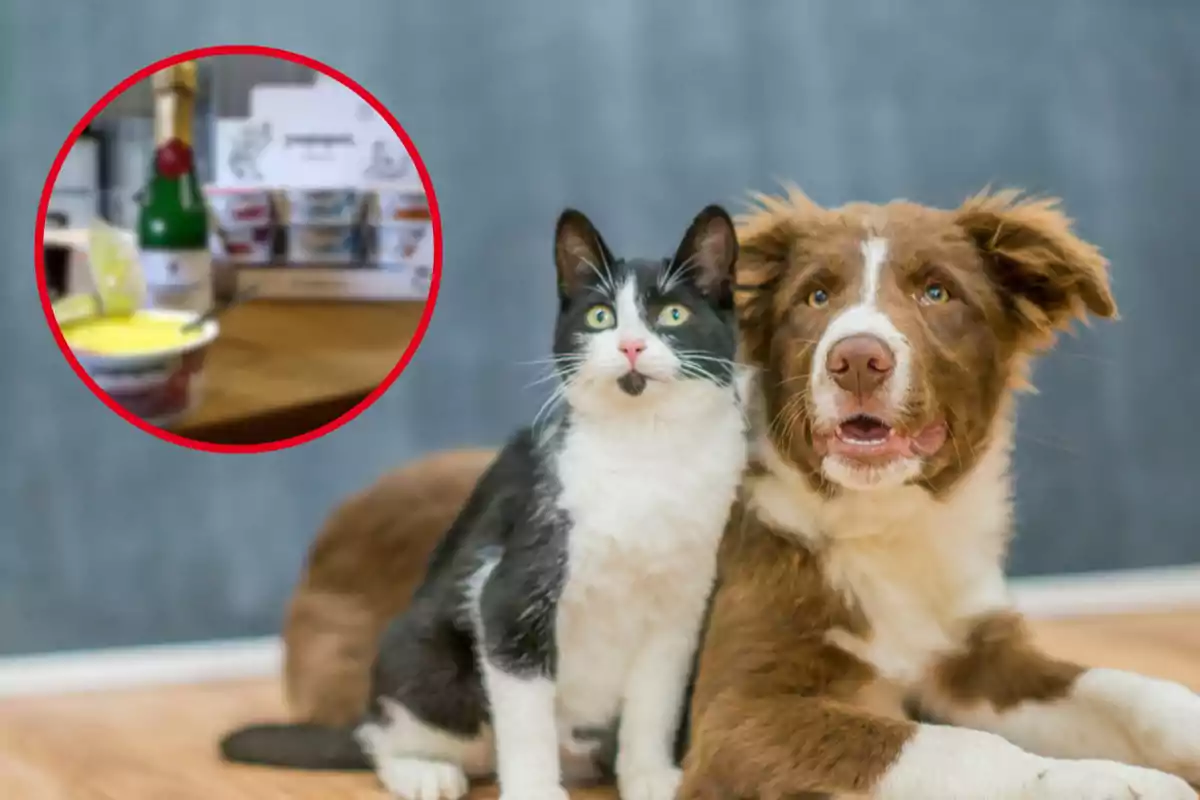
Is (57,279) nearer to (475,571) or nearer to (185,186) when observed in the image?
(185,186)

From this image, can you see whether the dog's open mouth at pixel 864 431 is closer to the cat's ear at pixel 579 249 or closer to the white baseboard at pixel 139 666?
the cat's ear at pixel 579 249

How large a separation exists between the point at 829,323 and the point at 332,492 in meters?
0.80

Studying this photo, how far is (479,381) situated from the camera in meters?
1.53

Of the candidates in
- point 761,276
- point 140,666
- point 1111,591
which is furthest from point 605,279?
point 1111,591

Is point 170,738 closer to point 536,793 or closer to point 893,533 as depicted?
point 536,793

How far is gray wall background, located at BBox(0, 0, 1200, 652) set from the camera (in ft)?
4.78

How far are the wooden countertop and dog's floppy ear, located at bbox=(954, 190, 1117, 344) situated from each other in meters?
0.64

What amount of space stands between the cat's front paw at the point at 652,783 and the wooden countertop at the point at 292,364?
1.79 feet

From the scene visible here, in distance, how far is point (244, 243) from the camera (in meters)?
1.34

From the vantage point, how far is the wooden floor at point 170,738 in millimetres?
1121

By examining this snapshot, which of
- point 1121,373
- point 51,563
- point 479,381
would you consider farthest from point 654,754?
point 1121,373

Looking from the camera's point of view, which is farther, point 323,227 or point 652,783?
point 323,227

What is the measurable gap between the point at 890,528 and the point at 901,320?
20 cm

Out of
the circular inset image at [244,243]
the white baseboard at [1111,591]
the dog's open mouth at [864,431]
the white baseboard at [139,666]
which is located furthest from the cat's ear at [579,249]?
the white baseboard at [1111,591]
